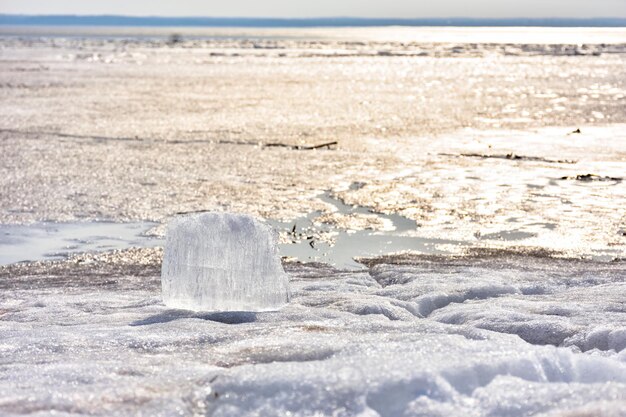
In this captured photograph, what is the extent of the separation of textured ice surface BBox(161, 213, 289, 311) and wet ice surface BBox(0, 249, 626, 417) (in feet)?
0.42

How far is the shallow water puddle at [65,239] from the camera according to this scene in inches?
285

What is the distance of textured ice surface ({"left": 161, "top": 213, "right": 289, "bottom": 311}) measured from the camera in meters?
5.02

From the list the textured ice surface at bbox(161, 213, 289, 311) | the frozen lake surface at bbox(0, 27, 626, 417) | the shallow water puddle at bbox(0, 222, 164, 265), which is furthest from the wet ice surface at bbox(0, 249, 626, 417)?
the shallow water puddle at bbox(0, 222, 164, 265)

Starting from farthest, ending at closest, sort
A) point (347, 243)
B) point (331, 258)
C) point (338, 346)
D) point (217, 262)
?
1. point (347, 243)
2. point (331, 258)
3. point (217, 262)
4. point (338, 346)

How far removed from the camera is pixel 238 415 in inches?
128

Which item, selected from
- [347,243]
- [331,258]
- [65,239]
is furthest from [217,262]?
[65,239]

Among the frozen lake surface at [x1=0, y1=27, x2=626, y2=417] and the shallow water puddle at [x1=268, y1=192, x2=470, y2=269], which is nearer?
the frozen lake surface at [x1=0, y1=27, x2=626, y2=417]

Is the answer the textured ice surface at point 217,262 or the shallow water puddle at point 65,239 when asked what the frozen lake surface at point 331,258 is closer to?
the shallow water puddle at point 65,239

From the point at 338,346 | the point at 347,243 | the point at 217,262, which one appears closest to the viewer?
the point at 338,346

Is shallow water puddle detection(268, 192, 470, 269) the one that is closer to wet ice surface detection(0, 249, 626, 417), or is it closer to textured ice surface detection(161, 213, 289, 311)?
wet ice surface detection(0, 249, 626, 417)

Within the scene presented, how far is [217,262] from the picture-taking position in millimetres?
5043

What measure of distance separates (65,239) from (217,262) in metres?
3.03

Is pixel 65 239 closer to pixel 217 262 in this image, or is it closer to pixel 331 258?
pixel 331 258

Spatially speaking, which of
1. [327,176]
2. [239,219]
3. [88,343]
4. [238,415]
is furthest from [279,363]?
[327,176]
